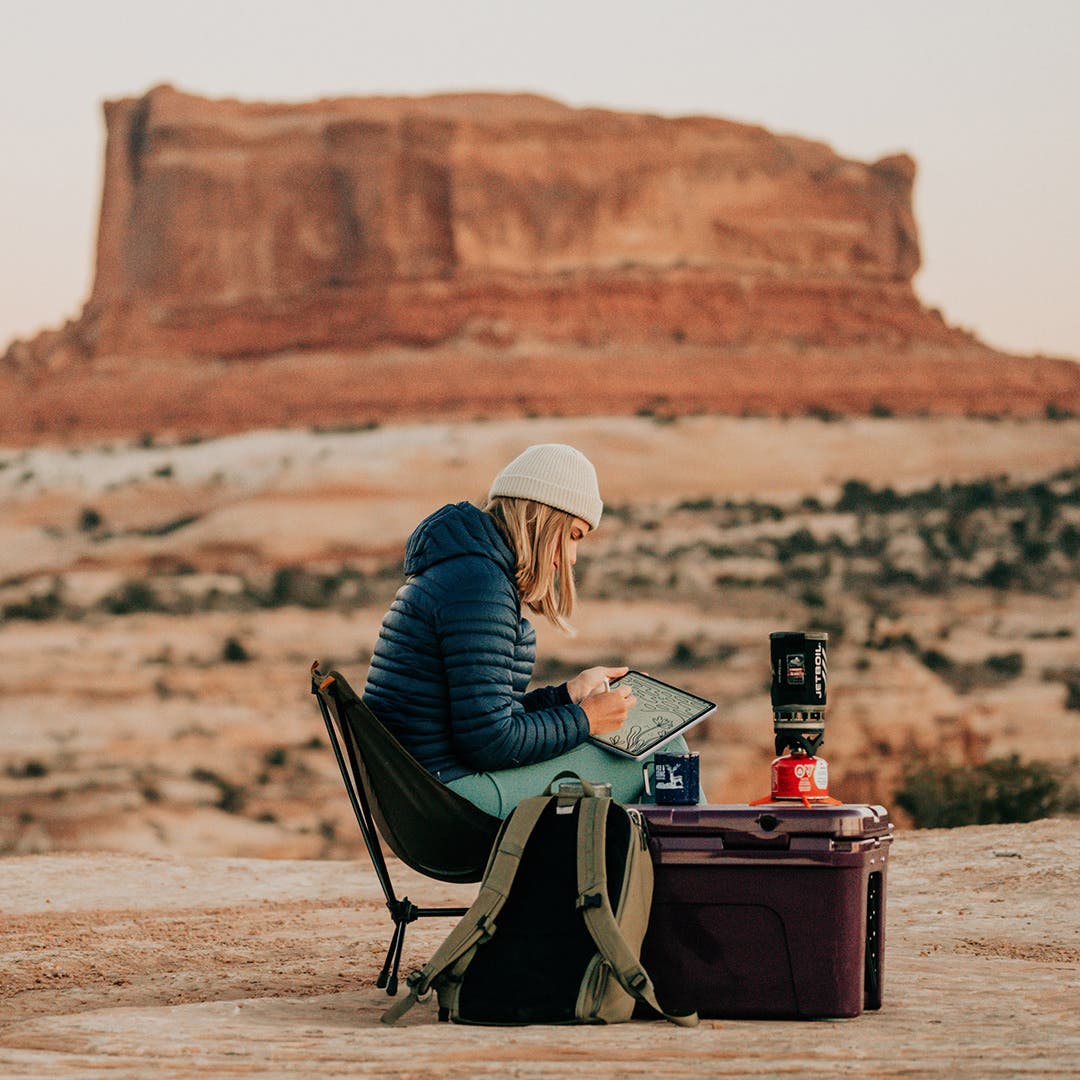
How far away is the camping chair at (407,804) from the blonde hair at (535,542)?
48 centimetres

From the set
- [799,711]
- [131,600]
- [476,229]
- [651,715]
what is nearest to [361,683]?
[131,600]

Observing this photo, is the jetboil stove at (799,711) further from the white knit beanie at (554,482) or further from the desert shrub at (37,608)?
the desert shrub at (37,608)

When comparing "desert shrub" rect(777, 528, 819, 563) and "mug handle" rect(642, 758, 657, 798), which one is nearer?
"mug handle" rect(642, 758, 657, 798)

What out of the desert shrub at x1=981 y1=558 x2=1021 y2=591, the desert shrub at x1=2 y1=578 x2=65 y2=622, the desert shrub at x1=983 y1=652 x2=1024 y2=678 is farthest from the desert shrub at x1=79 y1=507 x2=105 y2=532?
the desert shrub at x1=983 y1=652 x2=1024 y2=678

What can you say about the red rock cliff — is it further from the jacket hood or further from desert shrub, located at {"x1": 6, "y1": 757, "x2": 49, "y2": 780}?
the jacket hood

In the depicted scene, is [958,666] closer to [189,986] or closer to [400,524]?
[400,524]

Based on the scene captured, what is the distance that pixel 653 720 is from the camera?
434cm

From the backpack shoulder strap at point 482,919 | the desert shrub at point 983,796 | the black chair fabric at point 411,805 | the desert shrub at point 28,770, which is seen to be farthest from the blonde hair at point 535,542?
the desert shrub at point 28,770

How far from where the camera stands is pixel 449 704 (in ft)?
13.9

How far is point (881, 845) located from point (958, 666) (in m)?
21.6

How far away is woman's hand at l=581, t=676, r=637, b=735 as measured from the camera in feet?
13.8

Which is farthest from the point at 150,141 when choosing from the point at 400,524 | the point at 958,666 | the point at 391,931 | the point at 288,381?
the point at 391,931

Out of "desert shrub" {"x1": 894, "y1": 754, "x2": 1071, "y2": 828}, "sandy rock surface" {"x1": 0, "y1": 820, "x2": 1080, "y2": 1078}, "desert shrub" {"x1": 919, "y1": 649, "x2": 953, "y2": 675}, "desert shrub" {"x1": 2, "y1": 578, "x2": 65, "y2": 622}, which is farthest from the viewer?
"desert shrub" {"x1": 2, "y1": 578, "x2": 65, "y2": 622}

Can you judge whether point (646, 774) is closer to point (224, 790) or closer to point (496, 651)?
point (496, 651)
